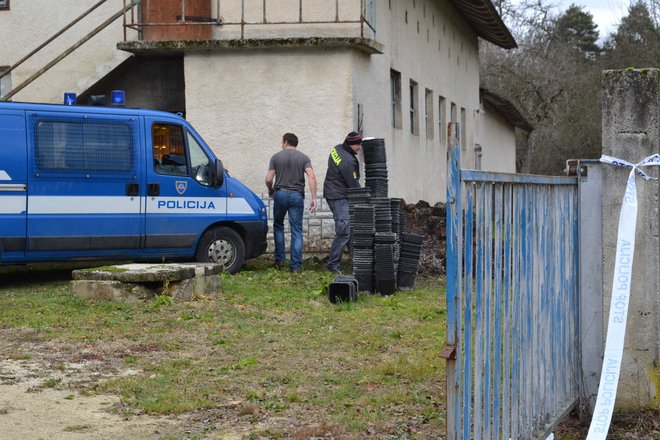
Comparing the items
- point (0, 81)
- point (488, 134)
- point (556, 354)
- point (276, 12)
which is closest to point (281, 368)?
point (556, 354)

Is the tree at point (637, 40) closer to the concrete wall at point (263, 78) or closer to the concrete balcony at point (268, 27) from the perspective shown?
the concrete wall at point (263, 78)

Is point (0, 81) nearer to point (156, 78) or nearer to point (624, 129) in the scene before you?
point (156, 78)

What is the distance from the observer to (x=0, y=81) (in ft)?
70.1

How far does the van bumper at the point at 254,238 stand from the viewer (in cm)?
1580

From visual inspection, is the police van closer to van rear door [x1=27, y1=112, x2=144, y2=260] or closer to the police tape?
van rear door [x1=27, y1=112, x2=144, y2=260]

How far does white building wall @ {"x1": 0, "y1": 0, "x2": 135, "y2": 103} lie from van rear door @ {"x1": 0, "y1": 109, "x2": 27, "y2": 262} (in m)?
6.21

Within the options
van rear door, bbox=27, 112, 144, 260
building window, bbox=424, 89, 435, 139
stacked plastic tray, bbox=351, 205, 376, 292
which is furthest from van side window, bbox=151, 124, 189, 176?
building window, bbox=424, 89, 435, 139

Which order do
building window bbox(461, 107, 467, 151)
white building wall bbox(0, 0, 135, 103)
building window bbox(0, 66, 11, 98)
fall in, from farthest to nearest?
1. building window bbox(461, 107, 467, 151)
2. building window bbox(0, 66, 11, 98)
3. white building wall bbox(0, 0, 135, 103)

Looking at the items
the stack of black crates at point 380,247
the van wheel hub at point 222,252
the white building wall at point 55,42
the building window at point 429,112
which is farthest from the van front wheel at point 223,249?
the building window at point 429,112

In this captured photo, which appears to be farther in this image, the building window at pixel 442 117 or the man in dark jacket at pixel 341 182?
the building window at pixel 442 117

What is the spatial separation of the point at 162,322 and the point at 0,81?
11901 mm

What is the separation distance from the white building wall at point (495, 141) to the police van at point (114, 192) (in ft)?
64.4

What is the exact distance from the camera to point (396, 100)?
23.0 metres

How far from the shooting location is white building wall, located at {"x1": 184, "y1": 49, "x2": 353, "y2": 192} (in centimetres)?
1859
